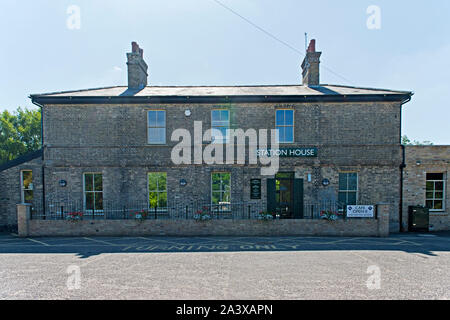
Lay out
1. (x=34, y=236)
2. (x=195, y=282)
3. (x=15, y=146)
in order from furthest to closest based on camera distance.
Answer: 1. (x=15, y=146)
2. (x=34, y=236)
3. (x=195, y=282)

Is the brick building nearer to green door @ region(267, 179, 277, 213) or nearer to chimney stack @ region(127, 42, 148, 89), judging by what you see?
green door @ region(267, 179, 277, 213)

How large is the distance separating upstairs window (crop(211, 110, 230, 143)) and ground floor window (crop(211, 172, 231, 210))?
194cm

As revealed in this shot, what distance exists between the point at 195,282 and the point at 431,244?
9743 millimetres

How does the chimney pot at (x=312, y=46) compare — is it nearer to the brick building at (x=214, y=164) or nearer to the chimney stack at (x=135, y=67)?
the brick building at (x=214, y=164)

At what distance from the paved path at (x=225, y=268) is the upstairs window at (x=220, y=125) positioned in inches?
206

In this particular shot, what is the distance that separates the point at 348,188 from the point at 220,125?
7.78m

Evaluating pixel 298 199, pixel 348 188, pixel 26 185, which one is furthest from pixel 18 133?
pixel 348 188

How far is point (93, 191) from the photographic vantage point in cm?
1095

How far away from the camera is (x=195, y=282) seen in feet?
16.1

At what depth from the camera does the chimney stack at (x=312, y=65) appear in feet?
41.9
